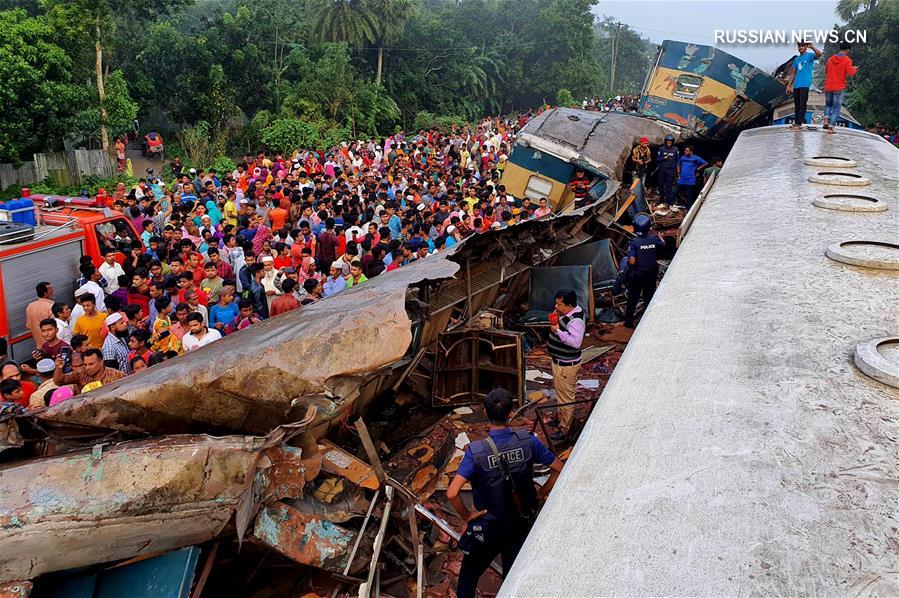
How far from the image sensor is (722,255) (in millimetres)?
5297

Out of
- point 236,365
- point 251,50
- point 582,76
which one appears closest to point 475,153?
point 251,50

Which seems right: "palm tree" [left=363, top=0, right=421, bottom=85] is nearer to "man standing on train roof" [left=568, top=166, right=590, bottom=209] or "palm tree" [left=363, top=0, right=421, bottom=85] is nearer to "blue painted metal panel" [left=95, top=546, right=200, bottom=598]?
"man standing on train roof" [left=568, top=166, right=590, bottom=209]

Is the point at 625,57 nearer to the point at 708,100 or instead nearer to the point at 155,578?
the point at 708,100

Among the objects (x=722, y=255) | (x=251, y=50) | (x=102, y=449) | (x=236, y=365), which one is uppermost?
(x=251, y=50)

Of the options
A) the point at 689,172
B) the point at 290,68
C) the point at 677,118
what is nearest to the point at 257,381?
the point at 689,172

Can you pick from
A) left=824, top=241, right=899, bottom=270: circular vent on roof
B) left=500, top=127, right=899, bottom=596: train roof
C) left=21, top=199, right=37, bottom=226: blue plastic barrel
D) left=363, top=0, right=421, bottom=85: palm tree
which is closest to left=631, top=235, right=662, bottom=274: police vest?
left=824, top=241, right=899, bottom=270: circular vent on roof

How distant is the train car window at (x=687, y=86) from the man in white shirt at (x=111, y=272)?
13.0 m

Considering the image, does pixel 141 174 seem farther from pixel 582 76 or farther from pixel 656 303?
pixel 582 76

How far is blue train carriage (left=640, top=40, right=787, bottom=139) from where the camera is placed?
15023 millimetres

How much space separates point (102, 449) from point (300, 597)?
1.60 metres

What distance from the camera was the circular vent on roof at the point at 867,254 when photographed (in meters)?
4.55

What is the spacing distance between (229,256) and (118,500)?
18.3 ft

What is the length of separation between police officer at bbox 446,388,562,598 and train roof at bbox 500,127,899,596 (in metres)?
0.72

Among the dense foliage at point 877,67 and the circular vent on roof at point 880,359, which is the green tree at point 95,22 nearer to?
the circular vent on roof at point 880,359
